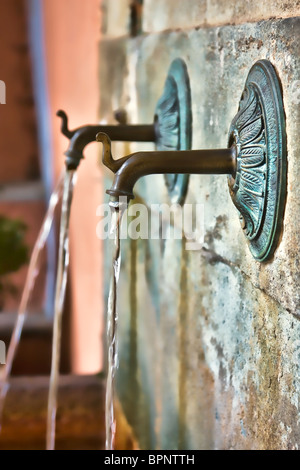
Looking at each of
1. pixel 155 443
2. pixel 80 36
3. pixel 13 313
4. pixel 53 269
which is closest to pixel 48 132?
pixel 53 269

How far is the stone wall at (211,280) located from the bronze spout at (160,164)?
3.9 inches

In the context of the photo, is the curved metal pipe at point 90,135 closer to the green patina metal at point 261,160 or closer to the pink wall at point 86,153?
the green patina metal at point 261,160

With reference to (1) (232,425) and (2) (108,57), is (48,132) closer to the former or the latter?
(2) (108,57)

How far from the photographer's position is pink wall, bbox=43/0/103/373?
8.20ft

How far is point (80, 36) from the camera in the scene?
9.12ft

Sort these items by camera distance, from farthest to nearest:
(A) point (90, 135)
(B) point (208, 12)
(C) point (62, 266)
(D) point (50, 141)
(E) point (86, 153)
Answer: (D) point (50, 141) < (E) point (86, 153) < (C) point (62, 266) < (A) point (90, 135) < (B) point (208, 12)

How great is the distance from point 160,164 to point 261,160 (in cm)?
17

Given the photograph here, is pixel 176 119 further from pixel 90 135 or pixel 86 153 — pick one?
pixel 86 153

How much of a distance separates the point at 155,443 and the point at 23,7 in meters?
4.53

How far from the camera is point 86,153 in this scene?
2.67m

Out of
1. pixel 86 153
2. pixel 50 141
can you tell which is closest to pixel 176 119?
pixel 86 153

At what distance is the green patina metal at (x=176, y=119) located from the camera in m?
1.22

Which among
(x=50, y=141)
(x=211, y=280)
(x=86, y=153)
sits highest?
(x=50, y=141)

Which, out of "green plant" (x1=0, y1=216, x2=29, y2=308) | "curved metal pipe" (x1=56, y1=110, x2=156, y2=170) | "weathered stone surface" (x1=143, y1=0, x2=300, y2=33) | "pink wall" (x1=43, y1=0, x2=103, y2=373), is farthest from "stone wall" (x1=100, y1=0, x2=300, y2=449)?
"green plant" (x1=0, y1=216, x2=29, y2=308)
